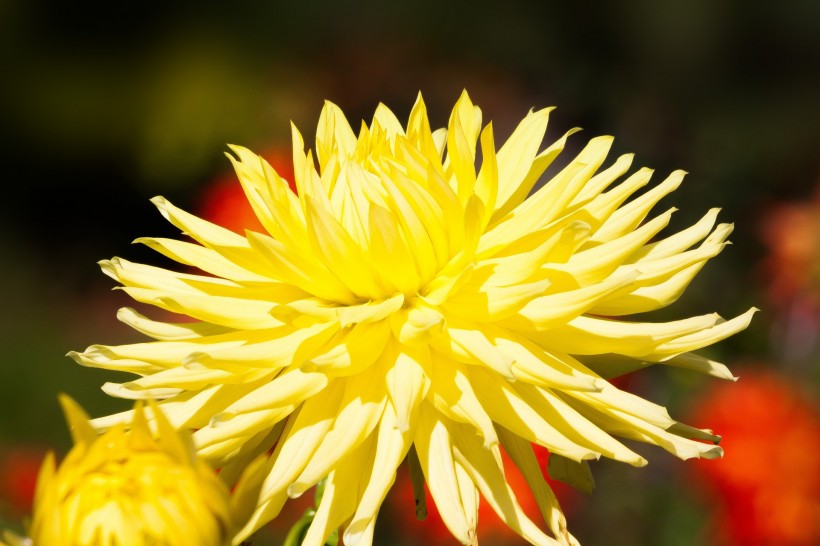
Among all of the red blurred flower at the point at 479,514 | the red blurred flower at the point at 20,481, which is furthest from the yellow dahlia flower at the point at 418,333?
the red blurred flower at the point at 20,481

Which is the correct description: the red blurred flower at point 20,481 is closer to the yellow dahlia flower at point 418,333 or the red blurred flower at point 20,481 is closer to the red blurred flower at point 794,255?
the yellow dahlia flower at point 418,333

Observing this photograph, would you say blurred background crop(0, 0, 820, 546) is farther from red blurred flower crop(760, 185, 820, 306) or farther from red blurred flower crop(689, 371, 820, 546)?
red blurred flower crop(689, 371, 820, 546)

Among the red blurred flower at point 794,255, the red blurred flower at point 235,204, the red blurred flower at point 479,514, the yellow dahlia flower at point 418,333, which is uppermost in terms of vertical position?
the red blurred flower at point 794,255

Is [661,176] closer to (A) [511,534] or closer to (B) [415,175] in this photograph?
(A) [511,534]

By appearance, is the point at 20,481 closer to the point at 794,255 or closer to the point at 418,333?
the point at 418,333

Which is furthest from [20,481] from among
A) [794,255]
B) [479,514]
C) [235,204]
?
[794,255]

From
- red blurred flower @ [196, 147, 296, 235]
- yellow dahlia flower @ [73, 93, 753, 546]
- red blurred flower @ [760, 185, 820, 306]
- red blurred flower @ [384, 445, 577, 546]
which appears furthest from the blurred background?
yellow dahlia flower @ [73, 93, 753, 546]
